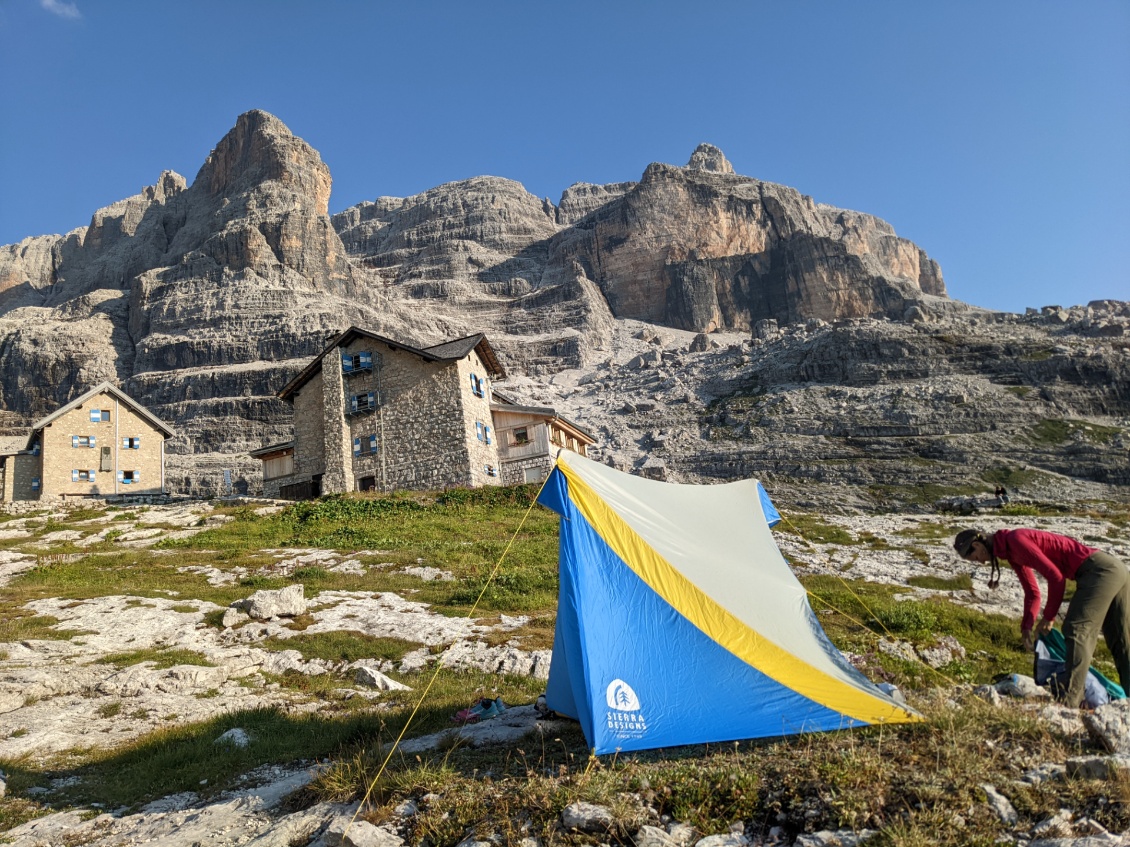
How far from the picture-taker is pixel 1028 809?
16.7 ft

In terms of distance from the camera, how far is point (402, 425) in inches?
1537

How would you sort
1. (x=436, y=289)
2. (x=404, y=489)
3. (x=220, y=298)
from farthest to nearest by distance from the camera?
(x=436, y=289) < (x=220, y=298) < (x=404, y=489)

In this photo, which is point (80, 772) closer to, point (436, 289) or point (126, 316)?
point (126, 316)

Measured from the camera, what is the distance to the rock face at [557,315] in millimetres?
76938

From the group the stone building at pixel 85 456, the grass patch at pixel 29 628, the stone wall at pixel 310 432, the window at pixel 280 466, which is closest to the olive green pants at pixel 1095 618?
the grass patch at pixel 29 628

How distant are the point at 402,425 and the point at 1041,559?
34623mm

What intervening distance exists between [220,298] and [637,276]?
278 feet

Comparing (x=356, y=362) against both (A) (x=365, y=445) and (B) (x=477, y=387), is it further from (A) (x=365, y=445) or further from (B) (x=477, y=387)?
(B) (x=477, y=387)

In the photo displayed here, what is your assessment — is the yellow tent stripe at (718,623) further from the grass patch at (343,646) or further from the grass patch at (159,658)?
the grass patch at (159,658)

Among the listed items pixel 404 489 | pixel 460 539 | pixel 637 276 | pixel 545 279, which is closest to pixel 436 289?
pixel 545 279

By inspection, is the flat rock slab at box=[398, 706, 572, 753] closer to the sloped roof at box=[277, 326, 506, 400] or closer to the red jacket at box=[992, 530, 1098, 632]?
the red jacket at box=[992, 530, 1098, 632]

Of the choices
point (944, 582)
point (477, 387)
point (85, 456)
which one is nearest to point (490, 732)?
point (944, 582)

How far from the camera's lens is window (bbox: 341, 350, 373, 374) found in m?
40.1

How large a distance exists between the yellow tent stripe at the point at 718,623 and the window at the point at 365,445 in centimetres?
3223
